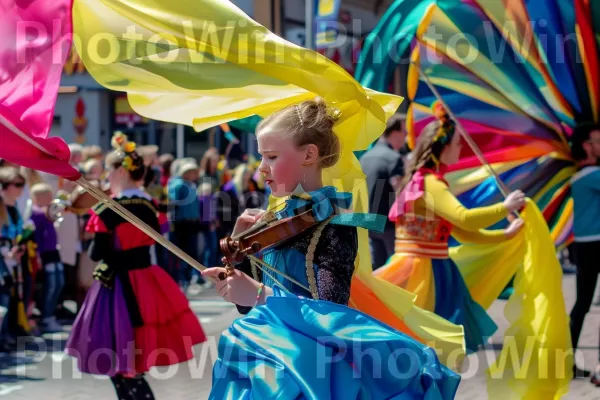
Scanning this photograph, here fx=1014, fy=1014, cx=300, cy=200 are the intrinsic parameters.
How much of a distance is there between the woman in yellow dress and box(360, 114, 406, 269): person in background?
2.75m

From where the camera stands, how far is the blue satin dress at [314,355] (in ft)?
10.4

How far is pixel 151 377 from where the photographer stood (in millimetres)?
7219

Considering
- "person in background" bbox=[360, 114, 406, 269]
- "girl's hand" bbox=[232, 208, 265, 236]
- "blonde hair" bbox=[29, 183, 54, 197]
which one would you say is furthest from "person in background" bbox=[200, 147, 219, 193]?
"girl's hand" bbox=[232, 208, 265, 236]

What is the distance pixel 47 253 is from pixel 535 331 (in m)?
5.36

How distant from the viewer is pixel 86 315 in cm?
557

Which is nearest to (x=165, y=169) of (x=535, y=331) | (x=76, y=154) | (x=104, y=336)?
(x=76, y=154)

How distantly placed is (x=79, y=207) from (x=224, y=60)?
4009 mm

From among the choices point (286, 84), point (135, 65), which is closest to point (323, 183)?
point (286, 84)

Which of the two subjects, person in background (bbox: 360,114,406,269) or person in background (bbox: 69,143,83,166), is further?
person in background (bbox: 69,143,83,166)

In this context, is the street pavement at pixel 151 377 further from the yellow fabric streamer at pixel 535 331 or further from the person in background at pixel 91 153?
the person in background at pixel 91 153

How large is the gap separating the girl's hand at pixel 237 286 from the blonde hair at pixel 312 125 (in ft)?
1.64

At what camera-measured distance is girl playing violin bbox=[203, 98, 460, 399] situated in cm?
320

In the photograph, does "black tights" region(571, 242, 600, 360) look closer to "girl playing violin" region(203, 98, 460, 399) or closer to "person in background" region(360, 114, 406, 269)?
"person in background" region(360, 114, 406, 269)

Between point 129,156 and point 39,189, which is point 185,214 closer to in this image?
point 39,189
